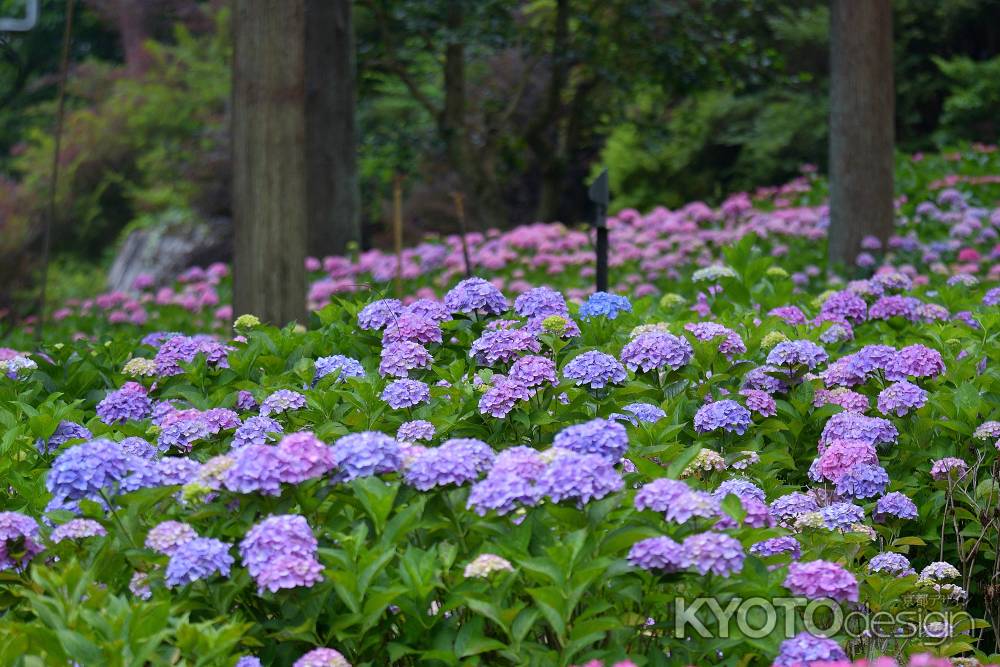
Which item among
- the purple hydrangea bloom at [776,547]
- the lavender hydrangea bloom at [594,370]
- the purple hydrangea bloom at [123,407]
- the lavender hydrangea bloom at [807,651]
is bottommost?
the lavender hydrangea bloom at [807,651]

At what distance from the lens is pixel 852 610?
111 inches

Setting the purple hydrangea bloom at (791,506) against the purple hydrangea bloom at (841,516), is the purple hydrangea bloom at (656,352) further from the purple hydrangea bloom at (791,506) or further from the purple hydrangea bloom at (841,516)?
the purple hydrangea bloom at (841,516)

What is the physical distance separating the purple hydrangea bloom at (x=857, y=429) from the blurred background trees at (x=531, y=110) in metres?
7.20

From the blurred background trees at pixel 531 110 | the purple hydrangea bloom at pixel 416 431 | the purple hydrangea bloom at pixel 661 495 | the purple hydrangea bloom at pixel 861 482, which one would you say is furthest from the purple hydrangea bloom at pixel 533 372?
the blurred background trees at pixel 531 110

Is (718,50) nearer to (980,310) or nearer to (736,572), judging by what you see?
(980,310)

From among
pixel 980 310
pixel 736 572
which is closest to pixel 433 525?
pixel 736 572

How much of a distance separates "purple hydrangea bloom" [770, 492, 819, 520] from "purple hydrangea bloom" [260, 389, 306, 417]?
1268mm

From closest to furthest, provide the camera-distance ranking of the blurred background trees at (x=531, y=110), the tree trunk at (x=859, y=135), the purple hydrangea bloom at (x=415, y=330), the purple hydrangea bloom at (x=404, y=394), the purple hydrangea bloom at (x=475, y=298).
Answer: the purple hydrangea bloom at (x=404, y=394), the purple hydrangea bloom at (x=415, y=330), the purple hydrangea bloom at (x=475, y=298), the tree trunk at (x=859, y=135), the blurred background trees at (x=531, y=110)

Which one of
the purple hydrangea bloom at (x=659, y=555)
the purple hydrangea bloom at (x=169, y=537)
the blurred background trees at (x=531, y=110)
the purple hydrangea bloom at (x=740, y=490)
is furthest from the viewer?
the blurred background trees at (x=531, y=110)

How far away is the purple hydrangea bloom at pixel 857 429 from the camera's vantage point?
3521 mm

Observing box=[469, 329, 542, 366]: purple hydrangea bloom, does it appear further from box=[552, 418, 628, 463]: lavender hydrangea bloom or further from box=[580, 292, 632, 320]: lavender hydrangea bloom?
box=[552, 418, 628, 463]: lavender hydrangea bloom

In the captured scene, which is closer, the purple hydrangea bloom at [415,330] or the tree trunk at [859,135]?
the purple hydrangea bloom at [415,330]

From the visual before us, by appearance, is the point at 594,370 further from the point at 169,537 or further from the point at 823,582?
the point at 169,537

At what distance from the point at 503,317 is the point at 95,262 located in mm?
20220
